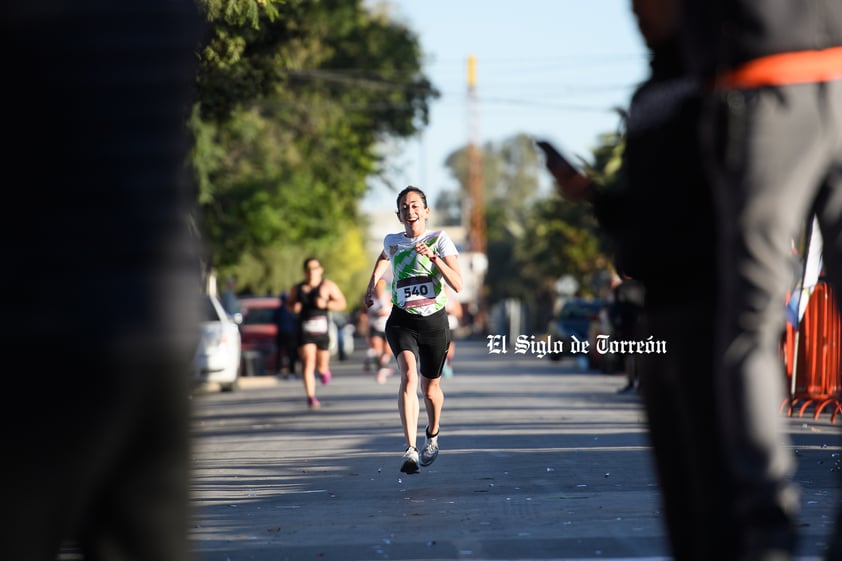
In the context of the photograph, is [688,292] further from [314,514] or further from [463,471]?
[463,471]

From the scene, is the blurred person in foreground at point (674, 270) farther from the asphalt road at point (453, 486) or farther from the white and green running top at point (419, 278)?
the white and green running top at point (419, 278)

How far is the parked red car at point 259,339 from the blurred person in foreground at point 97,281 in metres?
30.8

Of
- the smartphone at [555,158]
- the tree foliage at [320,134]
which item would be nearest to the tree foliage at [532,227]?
the smartphone at [555,158]

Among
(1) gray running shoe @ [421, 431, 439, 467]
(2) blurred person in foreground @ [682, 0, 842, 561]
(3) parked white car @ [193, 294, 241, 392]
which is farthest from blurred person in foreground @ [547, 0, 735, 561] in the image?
(3) parked white car @ [193, 294, 241, 392]

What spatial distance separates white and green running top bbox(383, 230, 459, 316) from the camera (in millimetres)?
10789

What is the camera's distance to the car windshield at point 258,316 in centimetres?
3519

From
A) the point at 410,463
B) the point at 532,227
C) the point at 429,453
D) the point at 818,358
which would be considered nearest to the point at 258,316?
the point at 818,358

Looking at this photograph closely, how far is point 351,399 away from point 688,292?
716 inches

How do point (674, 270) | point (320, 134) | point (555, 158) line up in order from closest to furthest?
point (674, 270) → point (555, 158) → point (320, 134)

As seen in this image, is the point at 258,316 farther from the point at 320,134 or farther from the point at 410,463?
the point at 410,463

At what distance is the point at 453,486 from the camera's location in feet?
31.3

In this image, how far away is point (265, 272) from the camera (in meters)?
56.6

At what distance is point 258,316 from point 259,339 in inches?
41.9

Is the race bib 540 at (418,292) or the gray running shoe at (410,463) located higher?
the race bib 540 at (418,292)
